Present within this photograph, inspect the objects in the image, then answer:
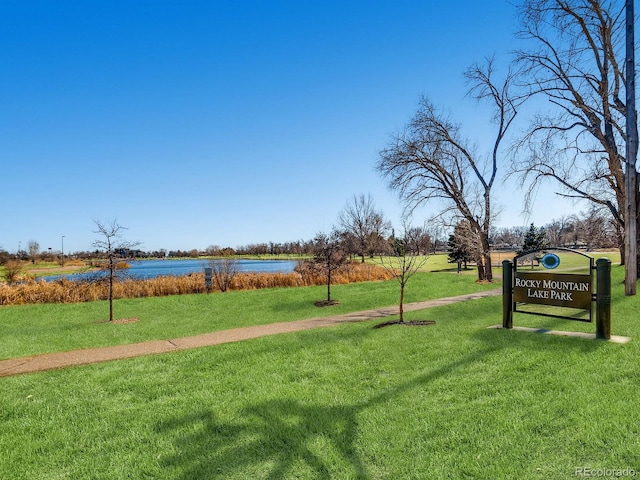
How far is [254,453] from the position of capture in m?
3.29

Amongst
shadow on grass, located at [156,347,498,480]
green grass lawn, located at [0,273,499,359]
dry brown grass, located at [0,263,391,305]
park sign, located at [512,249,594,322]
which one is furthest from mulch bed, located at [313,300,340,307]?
shadow on grass, located at [156,347,498,480]

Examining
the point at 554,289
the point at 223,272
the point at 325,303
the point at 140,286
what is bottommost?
the point at 325,303

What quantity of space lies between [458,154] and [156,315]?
16718mm

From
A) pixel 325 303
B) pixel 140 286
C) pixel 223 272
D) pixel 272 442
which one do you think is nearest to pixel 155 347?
pixel 272 442

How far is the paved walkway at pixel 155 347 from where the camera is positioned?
6414mm

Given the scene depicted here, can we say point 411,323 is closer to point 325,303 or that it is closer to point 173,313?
point 325,303

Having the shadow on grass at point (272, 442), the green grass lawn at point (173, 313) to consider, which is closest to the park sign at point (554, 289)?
the shadow on grass at point (272, 442)

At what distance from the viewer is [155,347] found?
24.5 ft

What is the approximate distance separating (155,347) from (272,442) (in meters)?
4.92

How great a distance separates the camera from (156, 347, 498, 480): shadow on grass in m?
3.04

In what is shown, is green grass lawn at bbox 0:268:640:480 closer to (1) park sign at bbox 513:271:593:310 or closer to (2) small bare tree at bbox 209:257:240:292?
(1) park sign at bbox 513:271:593:310

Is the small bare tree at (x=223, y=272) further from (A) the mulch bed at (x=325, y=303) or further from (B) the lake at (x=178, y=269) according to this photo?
(A) the mulch bed at (x=325, y=303)

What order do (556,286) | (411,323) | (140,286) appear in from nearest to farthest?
(556,286), (411,323), (140,286)

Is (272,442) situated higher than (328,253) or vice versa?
(328,253)
